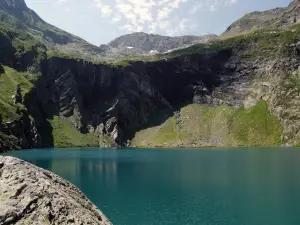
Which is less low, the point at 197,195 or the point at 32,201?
the point at 32,201

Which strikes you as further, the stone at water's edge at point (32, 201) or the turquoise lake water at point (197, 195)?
the turquoise lake water at point (197, 195)

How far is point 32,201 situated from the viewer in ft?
37.3

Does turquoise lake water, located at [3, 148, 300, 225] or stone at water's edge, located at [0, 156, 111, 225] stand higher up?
stone at water's edge, located at [0, 156, 111, 225]

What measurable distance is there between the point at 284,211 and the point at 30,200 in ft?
155

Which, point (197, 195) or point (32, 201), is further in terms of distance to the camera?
point (197, 195)

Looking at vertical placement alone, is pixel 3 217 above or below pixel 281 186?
above

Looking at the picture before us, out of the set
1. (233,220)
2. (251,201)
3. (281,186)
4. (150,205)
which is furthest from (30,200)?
(281,186)

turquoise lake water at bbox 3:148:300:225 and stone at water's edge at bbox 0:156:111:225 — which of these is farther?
turquoise lake water at bbox 3:148:300:225

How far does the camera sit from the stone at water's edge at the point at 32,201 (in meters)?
11.0

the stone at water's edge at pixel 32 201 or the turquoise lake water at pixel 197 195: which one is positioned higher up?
the stone at water's edge at pixel 32 201

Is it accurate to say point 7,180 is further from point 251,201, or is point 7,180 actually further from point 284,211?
point 251,201

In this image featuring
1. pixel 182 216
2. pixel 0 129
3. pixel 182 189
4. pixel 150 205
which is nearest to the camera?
pixel 182 216

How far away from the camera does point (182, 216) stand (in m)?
48.6

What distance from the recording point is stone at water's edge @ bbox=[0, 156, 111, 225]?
11.0m
